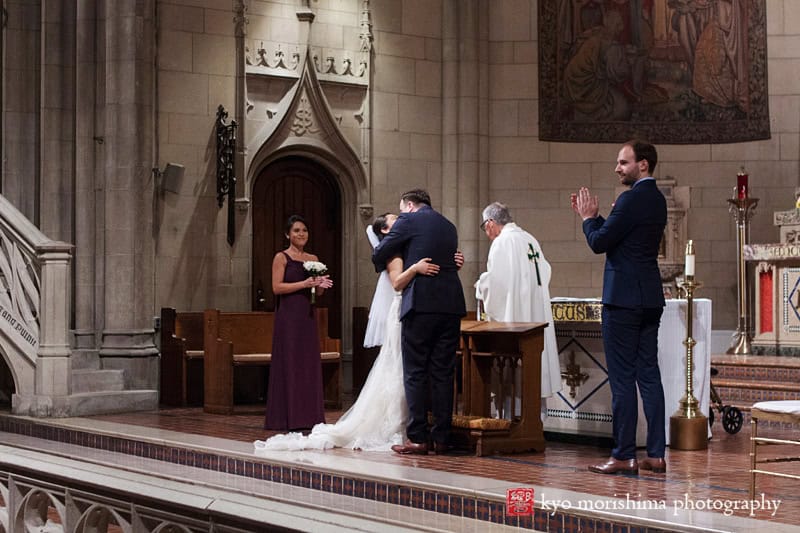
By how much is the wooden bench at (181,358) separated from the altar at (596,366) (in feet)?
12.9

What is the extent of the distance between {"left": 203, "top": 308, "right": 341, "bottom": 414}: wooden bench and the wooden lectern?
2.47 metres

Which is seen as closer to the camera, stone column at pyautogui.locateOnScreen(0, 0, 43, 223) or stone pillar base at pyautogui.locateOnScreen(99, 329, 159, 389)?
stone pillar base at pyautogui.locateOnScreen(99, 329, 159, 389)

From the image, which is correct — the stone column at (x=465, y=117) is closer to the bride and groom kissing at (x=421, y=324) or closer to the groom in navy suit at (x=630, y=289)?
the bride and groom kissing at (x=421, y=324)

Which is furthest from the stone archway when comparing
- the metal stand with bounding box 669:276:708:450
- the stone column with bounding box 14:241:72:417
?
the metal stand with bounding box 669:276:708:450

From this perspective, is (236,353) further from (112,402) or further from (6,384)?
(6,384)

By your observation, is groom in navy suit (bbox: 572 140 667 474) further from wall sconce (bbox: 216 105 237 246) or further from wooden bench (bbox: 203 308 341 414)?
wall sconce (bbox: 216 105 237 246)

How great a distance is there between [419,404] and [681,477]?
170cm

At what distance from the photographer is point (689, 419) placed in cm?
754

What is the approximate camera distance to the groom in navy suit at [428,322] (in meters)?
7.07

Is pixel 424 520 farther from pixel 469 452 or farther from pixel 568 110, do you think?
pixel 568 110

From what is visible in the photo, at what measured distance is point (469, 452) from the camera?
7.30 meters

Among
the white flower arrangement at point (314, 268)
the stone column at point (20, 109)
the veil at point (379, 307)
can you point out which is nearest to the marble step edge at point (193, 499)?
the white flower arrangement at point (314, 268)

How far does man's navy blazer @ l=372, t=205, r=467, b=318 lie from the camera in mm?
7055

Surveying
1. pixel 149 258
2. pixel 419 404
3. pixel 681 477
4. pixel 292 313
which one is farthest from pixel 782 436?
pixel 149 258
